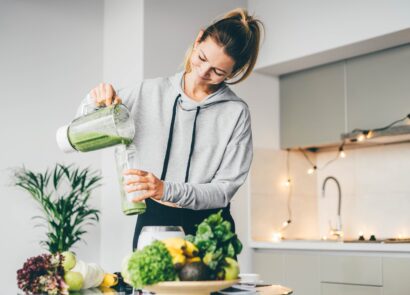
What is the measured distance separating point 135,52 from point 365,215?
2.04 m

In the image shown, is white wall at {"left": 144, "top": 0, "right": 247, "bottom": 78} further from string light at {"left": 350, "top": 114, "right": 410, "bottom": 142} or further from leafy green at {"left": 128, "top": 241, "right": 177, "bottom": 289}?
leafy green at {"left": 128, "top": 241, "right": 177, "bottom": 289}

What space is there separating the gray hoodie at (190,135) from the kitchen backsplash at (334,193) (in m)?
2.47

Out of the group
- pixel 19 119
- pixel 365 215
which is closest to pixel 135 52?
pixel 19 119

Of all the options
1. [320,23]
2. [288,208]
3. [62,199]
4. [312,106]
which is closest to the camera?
[62,199]

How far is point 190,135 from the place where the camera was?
2225 mm

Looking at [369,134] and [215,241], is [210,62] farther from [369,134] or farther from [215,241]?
[369,134]

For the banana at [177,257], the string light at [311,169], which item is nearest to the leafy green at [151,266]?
the banana at [177,257]

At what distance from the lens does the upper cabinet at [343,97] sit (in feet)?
13.6

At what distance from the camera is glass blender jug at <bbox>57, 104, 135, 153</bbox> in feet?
5.88

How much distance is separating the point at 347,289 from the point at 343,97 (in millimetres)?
1352

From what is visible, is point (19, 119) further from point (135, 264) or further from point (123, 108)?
point (135, 264)

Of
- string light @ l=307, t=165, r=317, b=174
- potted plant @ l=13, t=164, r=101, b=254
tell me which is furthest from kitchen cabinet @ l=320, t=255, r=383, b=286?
potted plant @ l=13, t=164, r=101, b=254

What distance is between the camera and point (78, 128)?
6.13 feet

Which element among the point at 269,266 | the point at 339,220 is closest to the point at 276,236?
the point at 269,266
